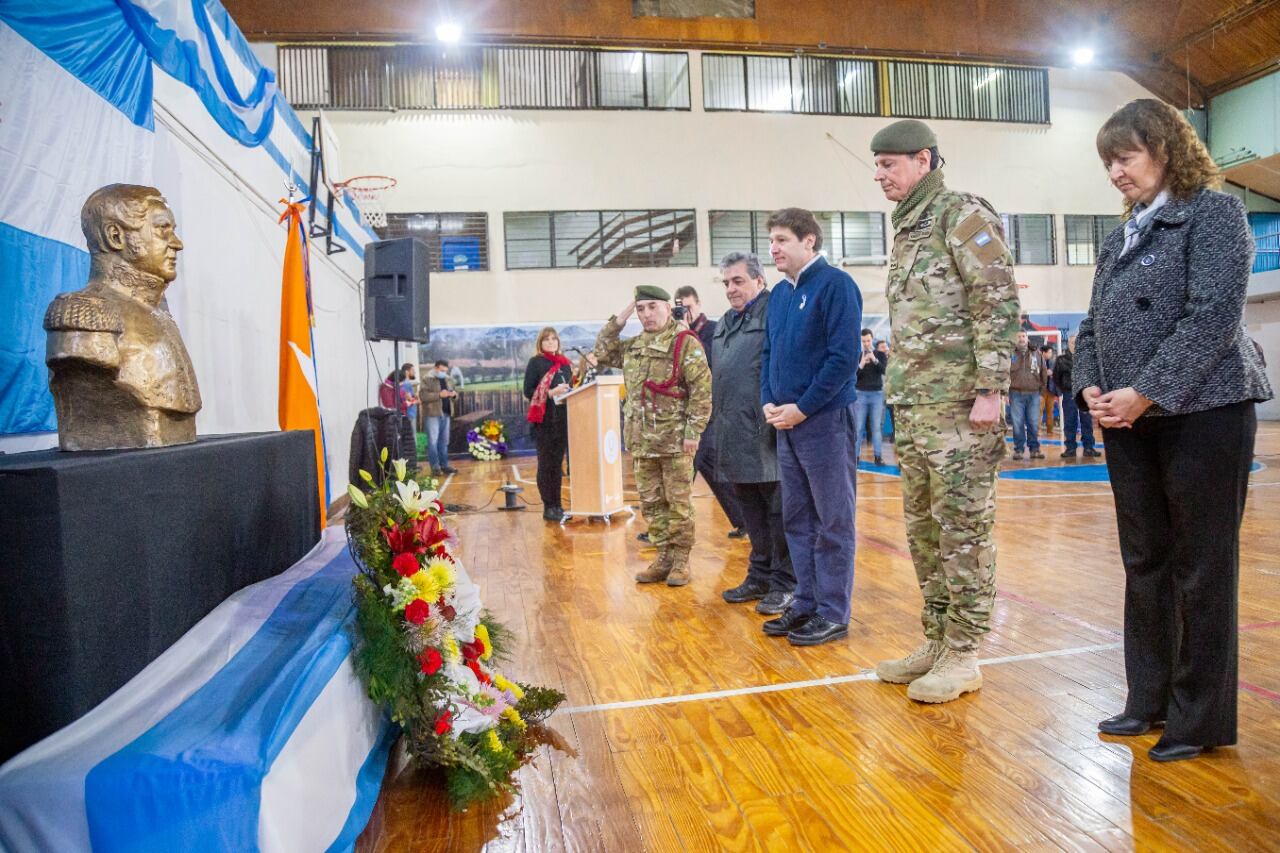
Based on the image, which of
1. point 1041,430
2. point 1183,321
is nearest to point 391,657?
point 1183,321

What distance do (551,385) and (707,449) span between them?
2022 mm

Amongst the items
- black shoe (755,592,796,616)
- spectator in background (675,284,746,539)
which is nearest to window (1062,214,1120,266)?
spectator in background (675,284,746,539)

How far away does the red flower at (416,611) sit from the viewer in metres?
1.81

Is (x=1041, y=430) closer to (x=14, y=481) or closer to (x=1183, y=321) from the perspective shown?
(x=1183, y=321)

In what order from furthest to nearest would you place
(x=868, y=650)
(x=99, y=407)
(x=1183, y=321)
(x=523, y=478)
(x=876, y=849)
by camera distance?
(x=523, y=478) → (x=868, y=650) → (x=99, y=407) → (x=1183, y=321) → (x=876, y=849)

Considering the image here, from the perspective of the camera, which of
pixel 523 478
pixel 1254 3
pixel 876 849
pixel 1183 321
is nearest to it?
pixel 876 849

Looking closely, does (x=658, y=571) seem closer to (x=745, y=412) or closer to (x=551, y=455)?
(x=745, y=412)

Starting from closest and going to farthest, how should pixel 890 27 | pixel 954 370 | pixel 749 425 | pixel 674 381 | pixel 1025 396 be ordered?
pixel 954 370 → pixel 749 425 → pixel 674 381 → pixel 1025 396 → pixel 890 27

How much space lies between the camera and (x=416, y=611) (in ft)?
5.95

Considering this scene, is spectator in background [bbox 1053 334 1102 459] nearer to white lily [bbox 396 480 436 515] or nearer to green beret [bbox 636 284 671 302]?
green beret [bbox 636 284 671 302]

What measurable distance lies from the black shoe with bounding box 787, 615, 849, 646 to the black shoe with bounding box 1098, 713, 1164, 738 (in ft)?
3.26

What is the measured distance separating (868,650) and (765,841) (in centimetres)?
133

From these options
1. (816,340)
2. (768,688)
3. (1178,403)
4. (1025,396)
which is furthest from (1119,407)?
(1025,396)

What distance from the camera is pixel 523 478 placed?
9.73 meters
